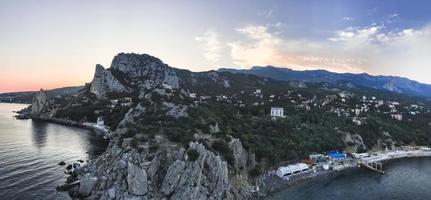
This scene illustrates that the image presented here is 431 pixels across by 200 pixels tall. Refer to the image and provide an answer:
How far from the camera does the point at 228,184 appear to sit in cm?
4647

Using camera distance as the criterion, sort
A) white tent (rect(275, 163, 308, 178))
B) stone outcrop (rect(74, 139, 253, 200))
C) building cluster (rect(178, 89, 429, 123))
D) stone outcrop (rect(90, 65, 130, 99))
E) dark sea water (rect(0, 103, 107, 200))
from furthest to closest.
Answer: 1. stone outcrop (rect(90, 65, 130, 99))
2. building cluster (rect(178, 89, 429, 123))
3. white tent (rect(275, 163, 308, 178))
4. dark sea water (rect(0, 103, 107, 200))
5. stone outcrop (rect(74, 139, 253, 200))

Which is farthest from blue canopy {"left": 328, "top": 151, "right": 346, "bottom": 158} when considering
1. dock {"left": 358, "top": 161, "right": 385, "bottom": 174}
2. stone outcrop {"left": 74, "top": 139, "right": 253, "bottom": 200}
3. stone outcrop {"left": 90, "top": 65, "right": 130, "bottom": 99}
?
stone outcrop {"left": 90, "top": 65, "right": 130, "bottom": 99}

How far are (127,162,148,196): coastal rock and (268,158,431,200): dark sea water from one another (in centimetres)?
1985

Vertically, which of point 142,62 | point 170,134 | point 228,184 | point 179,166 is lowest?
point 228,184

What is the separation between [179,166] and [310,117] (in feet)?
206

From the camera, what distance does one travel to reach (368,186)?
61.4 metres

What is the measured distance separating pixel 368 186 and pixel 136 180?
43.6m

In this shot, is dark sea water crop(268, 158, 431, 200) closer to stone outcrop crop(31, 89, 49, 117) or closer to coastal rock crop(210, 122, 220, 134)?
coastal rock crop(210, 122, 220, 134)

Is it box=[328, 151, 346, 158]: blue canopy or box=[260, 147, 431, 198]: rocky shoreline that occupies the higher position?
box=[328, 151, 346, 158]: blue canopy

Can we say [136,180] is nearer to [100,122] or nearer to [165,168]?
[165,168]

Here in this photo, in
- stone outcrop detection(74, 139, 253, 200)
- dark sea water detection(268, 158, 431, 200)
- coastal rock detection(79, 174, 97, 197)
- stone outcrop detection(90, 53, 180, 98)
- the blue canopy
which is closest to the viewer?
stone outcrop detection(74, 139, 253, 200)

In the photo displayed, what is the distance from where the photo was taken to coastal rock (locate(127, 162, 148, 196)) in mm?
41688

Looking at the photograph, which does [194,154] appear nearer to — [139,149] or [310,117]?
[139,149]

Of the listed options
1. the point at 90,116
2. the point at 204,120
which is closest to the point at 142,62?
the point at 90,116
